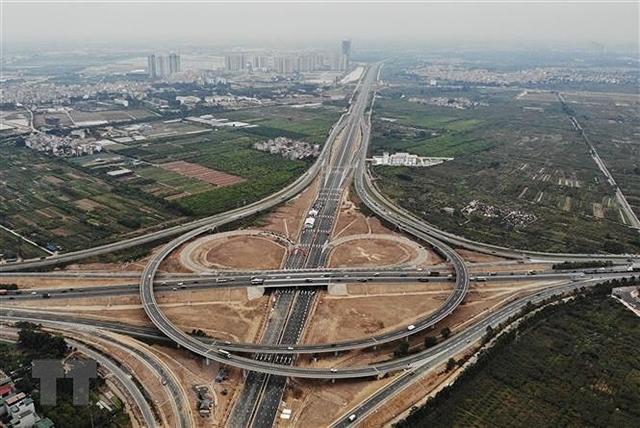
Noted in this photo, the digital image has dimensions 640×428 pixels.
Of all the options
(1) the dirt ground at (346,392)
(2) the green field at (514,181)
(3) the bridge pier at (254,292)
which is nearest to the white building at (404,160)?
(2) the green field at (514,181)

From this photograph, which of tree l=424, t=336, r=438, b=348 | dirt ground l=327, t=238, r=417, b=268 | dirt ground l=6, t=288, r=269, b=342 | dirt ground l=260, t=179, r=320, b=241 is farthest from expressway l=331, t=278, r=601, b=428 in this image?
dirt ground l=260, t=179, r=320, b=241

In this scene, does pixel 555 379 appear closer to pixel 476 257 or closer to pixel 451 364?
pixel 451 364

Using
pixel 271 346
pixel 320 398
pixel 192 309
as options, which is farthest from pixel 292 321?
pixel 320 398

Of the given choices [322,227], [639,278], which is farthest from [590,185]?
[322,227]

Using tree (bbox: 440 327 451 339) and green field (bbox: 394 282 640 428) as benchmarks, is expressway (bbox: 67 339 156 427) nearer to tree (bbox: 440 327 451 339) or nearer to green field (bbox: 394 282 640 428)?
green field (bbox: 394 282 640 428)

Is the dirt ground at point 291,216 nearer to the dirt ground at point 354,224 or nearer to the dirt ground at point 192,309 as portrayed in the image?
the dirt ground at point 354,224

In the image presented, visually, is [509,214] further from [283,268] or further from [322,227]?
[283,268]

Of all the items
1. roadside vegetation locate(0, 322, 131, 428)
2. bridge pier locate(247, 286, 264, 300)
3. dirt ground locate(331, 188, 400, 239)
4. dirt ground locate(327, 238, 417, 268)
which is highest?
dirt ground locate(331, 188, 400, 239)
